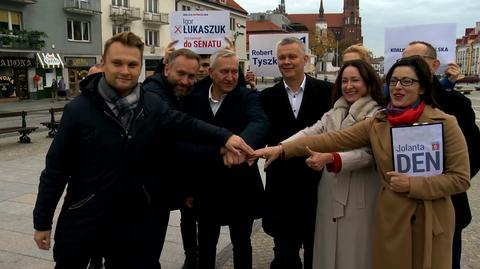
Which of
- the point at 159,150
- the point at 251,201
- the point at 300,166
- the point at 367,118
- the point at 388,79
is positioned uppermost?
the point at 388,79

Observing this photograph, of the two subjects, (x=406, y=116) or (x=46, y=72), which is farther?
(x=46, y=72)

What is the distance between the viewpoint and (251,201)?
3.67 m

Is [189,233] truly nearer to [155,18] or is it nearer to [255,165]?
[255,165]

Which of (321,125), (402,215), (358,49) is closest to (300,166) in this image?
(321,125)

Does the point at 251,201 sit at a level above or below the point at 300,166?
below

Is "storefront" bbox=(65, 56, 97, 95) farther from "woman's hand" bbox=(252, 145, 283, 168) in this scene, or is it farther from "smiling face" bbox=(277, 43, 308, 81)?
"woman's hand" bbox=(252, 145, 283, 168)

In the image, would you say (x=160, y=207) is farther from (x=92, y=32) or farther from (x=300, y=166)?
(x=92, y=32)

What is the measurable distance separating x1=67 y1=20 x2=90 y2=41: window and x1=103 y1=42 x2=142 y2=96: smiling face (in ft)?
112

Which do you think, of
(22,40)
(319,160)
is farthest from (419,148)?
(22,40)

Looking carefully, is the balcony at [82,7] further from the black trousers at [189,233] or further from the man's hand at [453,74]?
the man's hand at [453,74]

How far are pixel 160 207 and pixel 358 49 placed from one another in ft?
8.02

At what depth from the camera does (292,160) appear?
3613 millimetres

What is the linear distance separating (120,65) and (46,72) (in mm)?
32603

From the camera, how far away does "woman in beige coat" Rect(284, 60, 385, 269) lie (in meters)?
2.99
